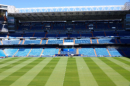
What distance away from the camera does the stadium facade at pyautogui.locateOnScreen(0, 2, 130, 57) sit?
42.3 metres

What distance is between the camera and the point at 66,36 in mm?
49125

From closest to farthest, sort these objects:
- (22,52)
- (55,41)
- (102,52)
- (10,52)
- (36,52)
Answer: (102,52) → (36,52) → (22,52) → (10,52) → (55,41)

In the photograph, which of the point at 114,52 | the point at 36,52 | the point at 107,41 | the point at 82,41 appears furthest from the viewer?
the point at 82,41

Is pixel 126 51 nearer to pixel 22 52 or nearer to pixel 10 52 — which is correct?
pixel 22 52

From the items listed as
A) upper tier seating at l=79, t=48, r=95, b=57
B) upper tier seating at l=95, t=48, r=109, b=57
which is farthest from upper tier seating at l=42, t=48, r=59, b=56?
upper tier seating at l=95, t=48, r=109, b=57

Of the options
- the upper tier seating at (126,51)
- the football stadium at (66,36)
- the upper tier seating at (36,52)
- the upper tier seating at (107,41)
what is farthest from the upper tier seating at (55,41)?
the upper tier seating at (126,51)

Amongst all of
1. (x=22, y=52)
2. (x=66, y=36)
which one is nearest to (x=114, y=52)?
(x=66, y=36)

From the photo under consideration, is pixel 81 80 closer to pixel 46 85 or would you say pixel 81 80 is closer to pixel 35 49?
pixel 46 85

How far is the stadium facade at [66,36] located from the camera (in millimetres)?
42341

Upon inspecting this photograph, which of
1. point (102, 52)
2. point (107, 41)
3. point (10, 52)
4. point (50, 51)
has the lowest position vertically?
point (10, 52)

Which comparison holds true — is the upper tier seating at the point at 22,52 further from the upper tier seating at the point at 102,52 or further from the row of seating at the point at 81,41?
the upper tier seating at the point at 102,52

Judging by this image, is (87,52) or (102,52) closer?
(102,52)

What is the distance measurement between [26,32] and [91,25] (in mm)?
29791

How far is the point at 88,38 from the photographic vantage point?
47.0 meters
